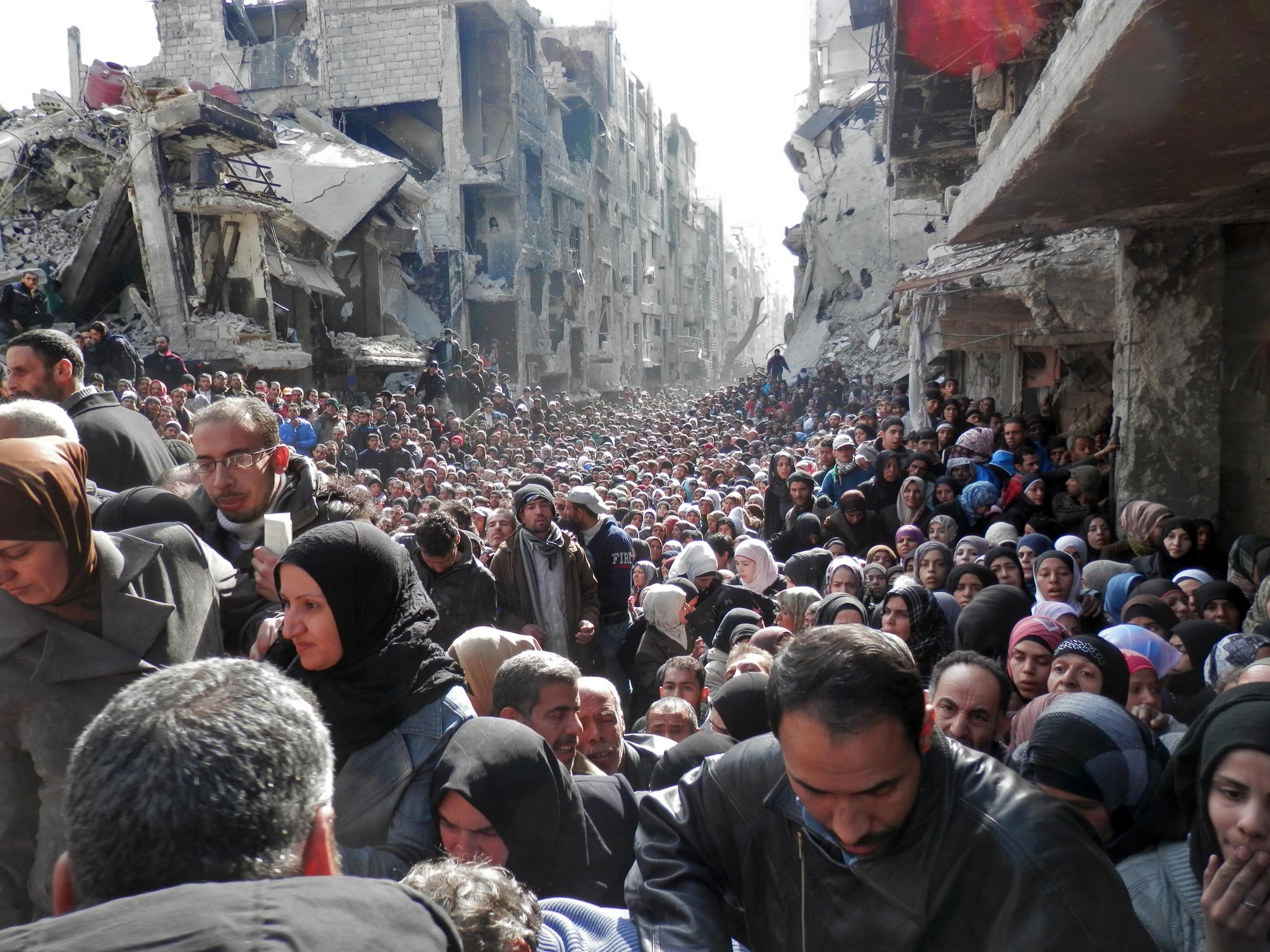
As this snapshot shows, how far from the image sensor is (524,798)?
6.81ft

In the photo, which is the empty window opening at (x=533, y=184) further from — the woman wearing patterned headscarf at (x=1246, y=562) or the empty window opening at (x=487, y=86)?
the woman wearing patterned headscarf at (x=1246, y=562)

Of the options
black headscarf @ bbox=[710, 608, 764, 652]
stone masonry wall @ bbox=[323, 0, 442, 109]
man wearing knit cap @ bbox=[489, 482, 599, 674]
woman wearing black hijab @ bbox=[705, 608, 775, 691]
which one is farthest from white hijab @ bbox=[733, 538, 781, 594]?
stone masonry wall @ bbox=[323, 0, 442, 109]

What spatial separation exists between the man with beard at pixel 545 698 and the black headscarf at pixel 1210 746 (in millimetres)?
1510

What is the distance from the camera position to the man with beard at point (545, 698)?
273 cm

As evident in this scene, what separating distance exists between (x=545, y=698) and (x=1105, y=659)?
188 centimetres

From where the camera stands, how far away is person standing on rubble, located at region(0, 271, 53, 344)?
1404cm

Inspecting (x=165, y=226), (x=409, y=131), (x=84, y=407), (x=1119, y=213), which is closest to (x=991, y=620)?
(x=1119, y=213)

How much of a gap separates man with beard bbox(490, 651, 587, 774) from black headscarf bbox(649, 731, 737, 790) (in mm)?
273

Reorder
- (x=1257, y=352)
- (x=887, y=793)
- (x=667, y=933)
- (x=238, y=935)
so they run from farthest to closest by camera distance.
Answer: (x=1257, y=352) → (x=667, y=933) → (x=887, y=793) → (x=238, y=935)

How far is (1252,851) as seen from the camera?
5.90ft

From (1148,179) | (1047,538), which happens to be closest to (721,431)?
(1047,538)

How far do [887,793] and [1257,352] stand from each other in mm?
5896

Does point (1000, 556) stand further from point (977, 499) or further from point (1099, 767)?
point (1099, 767)

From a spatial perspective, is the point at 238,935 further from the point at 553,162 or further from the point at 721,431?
the point at 553,162
